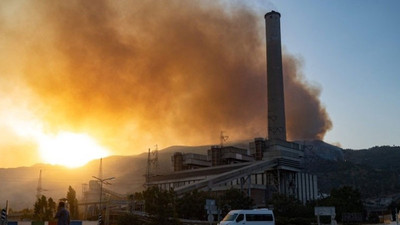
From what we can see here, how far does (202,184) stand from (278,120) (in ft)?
117

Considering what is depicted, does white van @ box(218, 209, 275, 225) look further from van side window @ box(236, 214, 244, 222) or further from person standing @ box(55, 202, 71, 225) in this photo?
person standing @ box(55, 202, 71, 225)

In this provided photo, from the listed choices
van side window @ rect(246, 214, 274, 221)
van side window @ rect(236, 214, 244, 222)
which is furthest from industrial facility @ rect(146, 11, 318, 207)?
van side window @ rect(236, 214, 244, 222)

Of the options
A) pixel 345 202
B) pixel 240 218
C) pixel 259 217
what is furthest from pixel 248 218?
pixel 345 202

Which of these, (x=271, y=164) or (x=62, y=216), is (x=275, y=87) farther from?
(x=62, y=216)

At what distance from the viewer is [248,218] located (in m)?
40.8

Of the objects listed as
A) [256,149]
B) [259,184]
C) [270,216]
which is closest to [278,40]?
[256,149]

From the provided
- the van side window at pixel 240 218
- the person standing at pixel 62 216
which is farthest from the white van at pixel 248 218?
the person standing at pixel 62 216

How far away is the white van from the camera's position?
40.4 metres

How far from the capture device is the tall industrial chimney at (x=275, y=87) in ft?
427

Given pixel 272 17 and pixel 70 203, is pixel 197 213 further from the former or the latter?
pixel 272 17

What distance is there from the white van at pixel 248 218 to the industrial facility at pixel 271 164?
67.2 metres

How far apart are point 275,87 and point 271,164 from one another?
2466 centimetres

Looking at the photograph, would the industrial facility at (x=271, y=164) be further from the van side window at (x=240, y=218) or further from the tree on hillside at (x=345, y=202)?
the van side window at (x=240, y=218)

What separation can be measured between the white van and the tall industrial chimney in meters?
89.7
